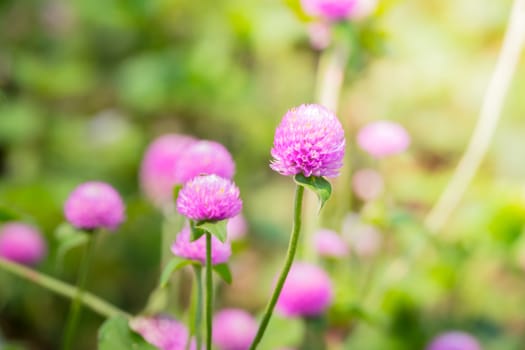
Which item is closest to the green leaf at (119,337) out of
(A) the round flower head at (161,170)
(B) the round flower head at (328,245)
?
(A) the round flower head at (161,170)

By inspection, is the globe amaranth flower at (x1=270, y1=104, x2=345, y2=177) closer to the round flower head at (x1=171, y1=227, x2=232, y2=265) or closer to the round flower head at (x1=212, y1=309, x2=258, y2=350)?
the round flower head at (x1=171, y1=227, x2=232, y2=265)

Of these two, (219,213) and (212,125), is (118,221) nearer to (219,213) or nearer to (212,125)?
(219,213)

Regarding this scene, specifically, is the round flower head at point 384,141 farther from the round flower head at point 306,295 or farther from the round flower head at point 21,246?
the round flower head at point 21,246

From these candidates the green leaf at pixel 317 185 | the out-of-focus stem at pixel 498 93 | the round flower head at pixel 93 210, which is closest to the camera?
the green leaf at pixel 317 185

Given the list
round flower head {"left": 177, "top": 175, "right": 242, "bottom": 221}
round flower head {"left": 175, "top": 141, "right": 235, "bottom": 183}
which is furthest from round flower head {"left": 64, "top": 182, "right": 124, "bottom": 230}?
round flower head {"left": 177, "top": 175, "right": 242, "bottom": 221}

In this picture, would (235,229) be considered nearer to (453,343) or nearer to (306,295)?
(306,295)

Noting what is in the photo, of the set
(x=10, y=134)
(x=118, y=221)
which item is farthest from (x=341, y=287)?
(x=10, y=134)
